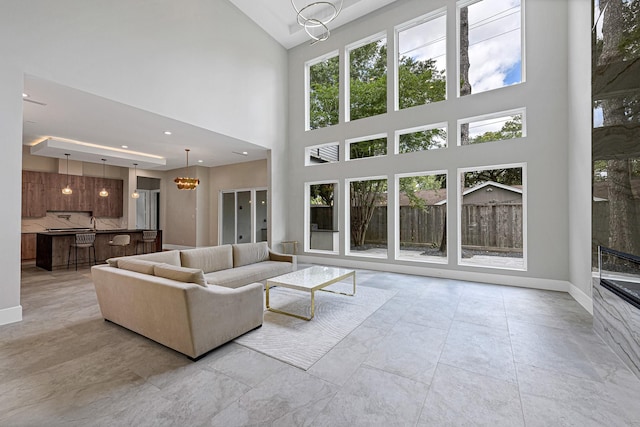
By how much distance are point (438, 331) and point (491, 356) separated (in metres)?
0.58

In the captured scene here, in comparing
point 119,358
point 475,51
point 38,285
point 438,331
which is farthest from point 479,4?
point 38,285

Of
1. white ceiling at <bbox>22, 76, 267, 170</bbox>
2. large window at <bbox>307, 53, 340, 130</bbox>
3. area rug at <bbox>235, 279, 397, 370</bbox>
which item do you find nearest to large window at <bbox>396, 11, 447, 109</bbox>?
large window at <bbox>307, 53, 340, 130</bbox>

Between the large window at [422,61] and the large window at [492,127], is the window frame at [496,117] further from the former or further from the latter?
the large window at [422,61]

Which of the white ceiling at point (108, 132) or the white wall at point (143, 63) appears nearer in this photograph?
the white wall at point (143, 63)

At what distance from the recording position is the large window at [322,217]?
24.1 ft

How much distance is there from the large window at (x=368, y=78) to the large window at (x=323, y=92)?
0.43 metres

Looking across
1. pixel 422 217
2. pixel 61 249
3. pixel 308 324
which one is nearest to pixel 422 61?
pixel 422 217

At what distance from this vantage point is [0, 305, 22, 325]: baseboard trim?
10.4 feet

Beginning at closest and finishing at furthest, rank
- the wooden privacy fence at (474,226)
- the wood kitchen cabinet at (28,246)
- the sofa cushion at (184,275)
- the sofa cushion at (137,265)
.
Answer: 1. the sofa cushion at (184,275)
2. the sofa cushion at (137,265)
3. the wooden privacy fence at (474,226)
4. the wood kitchen cabinet at (28,246)

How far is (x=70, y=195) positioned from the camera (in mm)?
8586

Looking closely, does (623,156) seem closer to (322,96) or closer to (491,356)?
(491,356)

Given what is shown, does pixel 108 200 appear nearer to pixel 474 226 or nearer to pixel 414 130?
pixel 414 130

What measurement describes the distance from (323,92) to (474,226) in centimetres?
513

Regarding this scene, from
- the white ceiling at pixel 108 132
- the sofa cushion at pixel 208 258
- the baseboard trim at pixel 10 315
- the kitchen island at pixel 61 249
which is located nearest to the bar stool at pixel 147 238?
the kitchen island at pixel 61 249
